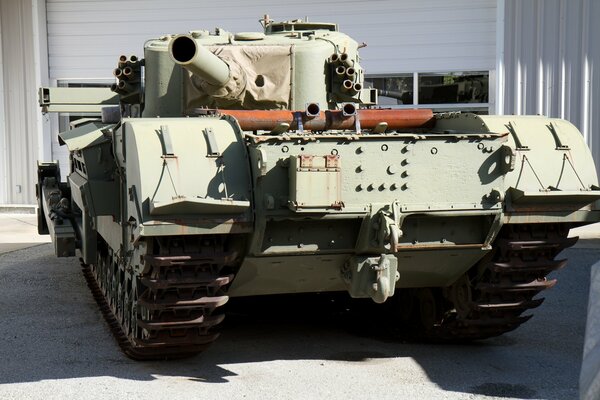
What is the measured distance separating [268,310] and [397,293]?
136 cm

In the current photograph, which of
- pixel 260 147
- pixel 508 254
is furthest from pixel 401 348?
pixel 260 147

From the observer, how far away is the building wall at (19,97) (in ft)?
57.8

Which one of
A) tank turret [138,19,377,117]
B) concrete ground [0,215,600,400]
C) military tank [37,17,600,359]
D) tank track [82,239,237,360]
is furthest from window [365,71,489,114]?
tank track [82,239,237,360]

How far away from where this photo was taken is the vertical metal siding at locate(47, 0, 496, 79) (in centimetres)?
1650

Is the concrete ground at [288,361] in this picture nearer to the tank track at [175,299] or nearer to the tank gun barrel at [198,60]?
the tank track at [175,299]

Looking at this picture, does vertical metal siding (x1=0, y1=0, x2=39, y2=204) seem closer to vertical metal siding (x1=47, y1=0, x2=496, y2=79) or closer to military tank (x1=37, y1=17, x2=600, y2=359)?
vertical metal siding (x1=47, y1=0, x2=496, y2=79)

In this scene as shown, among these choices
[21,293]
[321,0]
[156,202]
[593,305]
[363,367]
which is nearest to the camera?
[593,305]

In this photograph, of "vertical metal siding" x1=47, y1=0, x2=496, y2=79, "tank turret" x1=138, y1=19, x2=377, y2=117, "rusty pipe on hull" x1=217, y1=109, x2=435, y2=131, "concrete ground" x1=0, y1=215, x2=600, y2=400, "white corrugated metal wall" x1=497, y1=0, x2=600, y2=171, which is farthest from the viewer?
"vertical metal siding" x1=47, y1=0, x2=496, y2=79

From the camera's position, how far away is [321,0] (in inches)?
666

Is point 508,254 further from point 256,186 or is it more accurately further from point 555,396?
point 256,186

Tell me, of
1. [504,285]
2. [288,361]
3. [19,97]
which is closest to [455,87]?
[19,97]

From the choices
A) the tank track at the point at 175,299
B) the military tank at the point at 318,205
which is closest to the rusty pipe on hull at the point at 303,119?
the military tank at the point at 318,205

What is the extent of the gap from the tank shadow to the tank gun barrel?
2.23 meters

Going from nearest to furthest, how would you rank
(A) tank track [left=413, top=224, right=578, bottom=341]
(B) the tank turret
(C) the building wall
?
(A) tank track [left=413, top=224, right=578, bottom=341] → (B) the tank turret → (C) the building wall
